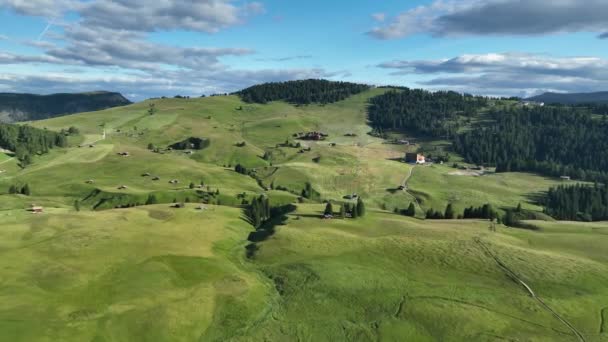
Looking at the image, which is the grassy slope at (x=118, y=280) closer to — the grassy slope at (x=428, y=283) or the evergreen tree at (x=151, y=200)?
the grassy slope at (x=428, y=283)

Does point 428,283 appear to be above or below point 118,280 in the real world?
below

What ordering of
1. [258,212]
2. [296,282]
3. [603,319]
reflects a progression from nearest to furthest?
[603,319], [296,282], [258,212]

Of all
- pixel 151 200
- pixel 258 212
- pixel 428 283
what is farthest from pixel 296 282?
pixel 151 200

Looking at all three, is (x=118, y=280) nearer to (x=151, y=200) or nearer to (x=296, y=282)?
(x=296, y=282)

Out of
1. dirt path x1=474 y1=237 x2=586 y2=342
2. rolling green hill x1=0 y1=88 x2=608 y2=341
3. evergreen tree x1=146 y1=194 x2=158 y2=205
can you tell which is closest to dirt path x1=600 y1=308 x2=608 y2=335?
rolling green hill x1=0 y1=88 x2=608 y2=341

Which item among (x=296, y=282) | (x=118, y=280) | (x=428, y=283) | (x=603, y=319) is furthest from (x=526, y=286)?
(x=118, y=280)

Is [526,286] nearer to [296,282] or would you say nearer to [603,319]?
[603,319]

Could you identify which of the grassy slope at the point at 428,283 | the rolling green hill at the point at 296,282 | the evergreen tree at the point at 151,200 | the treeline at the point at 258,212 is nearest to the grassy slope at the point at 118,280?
the rolling green hill at the point at 296,282

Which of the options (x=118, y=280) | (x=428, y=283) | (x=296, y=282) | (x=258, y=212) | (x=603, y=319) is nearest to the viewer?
(x=603, y=319)

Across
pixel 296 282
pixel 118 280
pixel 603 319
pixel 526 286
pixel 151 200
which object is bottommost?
pixel 603 319

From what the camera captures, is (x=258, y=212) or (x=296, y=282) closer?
(x=296, y=282)

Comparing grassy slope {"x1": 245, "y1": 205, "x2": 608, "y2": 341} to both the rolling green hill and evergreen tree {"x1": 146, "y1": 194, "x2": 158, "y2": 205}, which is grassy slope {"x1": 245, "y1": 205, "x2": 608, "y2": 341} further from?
evergreen tree {"x1": 146, "y1": 194, "x2": 158, "y2": 205}

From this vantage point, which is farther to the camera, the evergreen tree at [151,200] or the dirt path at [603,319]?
the evergreen tree at [151,200]
